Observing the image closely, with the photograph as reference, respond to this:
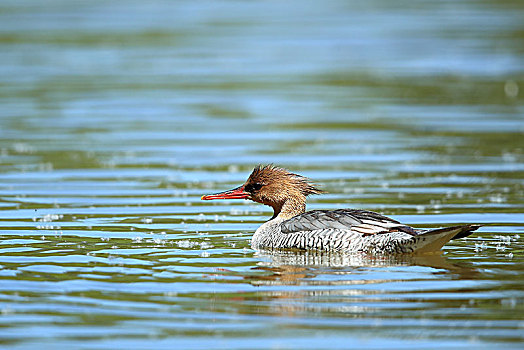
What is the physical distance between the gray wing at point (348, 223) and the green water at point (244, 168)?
33cm

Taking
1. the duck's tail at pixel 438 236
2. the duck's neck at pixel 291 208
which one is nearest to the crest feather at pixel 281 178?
the duck's neck at pixel 291 208

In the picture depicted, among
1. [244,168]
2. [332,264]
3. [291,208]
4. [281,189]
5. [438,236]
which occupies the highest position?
[244,168]

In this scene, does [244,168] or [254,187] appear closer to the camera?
[254,187]

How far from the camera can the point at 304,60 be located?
98.1ft

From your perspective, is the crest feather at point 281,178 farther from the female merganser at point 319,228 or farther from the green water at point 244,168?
the green water at point 244,168

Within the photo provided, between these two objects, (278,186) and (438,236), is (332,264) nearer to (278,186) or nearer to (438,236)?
(438,236)

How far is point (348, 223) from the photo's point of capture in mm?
10680

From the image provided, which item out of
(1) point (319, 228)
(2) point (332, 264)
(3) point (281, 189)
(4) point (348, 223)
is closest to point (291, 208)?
(3) point (281, 189)

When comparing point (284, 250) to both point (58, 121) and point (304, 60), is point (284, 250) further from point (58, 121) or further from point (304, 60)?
point (304, 60)

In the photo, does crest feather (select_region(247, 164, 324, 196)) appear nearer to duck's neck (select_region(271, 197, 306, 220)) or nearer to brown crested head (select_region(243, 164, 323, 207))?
brown crested head (select_region(243, 164, 323, 207))

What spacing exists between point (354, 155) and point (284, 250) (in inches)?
274

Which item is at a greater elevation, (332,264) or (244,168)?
(244,168)

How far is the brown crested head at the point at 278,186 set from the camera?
1198 centimetres

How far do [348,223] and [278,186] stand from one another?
4.98ft
